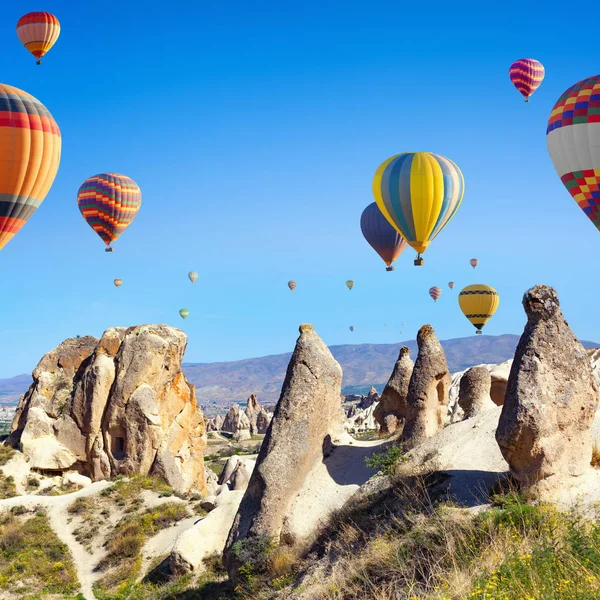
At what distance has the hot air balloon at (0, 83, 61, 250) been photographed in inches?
1513

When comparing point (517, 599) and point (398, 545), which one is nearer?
point (517, 599)

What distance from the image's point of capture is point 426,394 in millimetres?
19406

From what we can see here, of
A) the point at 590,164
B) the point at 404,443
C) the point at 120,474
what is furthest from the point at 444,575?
the point at 590,164

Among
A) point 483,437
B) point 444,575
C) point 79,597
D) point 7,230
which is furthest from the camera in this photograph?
point 7,230

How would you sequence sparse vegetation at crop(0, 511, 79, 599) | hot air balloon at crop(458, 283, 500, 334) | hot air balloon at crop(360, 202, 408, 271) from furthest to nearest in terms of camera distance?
hot air balloon at crop(458, 283, 500, 334) < hot air balloon at crop(360, 202, 408, 271) < sparse vegetation at crop(0, 511, 79, 599)

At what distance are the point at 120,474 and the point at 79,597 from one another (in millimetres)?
11555

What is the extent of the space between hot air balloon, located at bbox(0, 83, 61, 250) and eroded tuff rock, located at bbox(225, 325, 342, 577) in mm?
23613

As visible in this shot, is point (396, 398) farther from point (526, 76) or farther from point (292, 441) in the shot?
point (526, 76)

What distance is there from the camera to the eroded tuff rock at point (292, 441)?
17938 mm

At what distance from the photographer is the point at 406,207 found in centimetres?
4406

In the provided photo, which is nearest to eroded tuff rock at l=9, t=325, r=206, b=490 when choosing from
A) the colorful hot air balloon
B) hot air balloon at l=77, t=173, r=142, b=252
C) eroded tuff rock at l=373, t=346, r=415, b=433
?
eroded tuff rock at l=373, t=346, r=415, b=433

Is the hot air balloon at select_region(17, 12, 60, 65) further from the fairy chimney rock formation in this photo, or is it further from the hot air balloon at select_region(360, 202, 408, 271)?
the fairy chimney rock formation

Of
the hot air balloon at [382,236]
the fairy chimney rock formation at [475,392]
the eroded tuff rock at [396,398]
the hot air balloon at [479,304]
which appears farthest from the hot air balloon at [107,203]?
the fairy chimney rock formation at [475,392]

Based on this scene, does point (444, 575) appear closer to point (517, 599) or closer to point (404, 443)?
point (517, 599)
